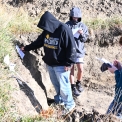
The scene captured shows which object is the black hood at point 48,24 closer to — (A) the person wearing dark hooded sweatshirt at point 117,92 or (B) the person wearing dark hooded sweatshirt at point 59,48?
(B) the person wearing dark hooded sweatshirt at point 59,48

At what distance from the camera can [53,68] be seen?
23.5 feet

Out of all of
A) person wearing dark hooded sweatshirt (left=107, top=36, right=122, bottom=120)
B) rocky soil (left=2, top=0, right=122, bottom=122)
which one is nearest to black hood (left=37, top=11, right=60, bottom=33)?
rocky soil (left=2, top=0, right=122, bottom=122)

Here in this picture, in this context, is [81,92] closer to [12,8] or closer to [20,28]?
[20,28]

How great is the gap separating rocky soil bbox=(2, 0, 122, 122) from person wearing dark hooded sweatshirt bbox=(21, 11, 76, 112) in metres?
0.57

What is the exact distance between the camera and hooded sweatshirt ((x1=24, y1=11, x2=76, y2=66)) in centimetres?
681

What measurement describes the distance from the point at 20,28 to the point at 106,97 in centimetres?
272

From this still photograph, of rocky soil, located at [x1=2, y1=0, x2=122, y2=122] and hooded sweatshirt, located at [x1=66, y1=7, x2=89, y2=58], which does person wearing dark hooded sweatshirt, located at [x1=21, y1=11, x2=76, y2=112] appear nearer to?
rocky soil, located at [x1=2, y1=0, x2=122, y2=122]

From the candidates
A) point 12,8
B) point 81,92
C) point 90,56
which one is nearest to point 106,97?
point 81,92

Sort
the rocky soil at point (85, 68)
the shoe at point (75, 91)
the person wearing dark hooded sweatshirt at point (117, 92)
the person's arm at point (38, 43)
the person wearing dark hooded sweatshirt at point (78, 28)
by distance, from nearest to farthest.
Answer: the person wearing dark hooded sweatshirt at point (117, 92), the rocky soil at point (85, 68), the person's arm at point (38, 43), the person wearing dark hooded sweatshirt at point (78, 28), the shoe at point (75, 91)

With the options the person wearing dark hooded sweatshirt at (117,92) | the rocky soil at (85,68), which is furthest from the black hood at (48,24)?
the person wearing dark hooded sweatshirt at (117,92)

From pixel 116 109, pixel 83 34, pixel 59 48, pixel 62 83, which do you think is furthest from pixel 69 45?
pixel 116 109

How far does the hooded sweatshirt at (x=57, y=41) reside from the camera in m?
6.81

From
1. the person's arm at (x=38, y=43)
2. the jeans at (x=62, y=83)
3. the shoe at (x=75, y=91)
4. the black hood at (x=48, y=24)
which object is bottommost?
the shoe at (x=75, y=91)

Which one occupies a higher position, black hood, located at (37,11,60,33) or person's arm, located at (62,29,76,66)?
black hood, located at (37,11,60,33)
